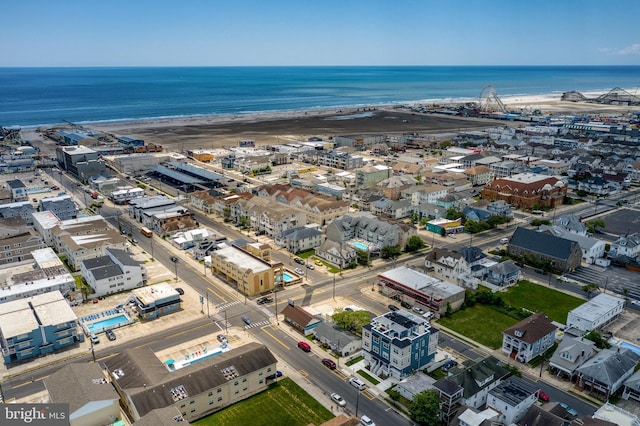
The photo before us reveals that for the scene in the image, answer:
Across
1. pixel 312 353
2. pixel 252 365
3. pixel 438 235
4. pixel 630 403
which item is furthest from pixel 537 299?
pixel 252 365

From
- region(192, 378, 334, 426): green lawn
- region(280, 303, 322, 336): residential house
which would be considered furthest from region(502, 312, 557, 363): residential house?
region(192, 378, 334, 426): green lawn

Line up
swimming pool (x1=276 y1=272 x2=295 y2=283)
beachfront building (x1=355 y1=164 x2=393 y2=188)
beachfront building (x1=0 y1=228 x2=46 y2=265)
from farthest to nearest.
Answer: beachfront building (x1=355 y1=164 x2=393 y2=188) → beachfront building (x1=0 y1=228 x2=46 y2=265) → swimming pool (x1=276 y1=272 x2=295 y2=283)

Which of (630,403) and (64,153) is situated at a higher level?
(64,153)

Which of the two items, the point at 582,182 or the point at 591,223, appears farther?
the point at 582,182

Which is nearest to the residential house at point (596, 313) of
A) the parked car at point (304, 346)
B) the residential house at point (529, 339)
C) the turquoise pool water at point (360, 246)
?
the residential house at point (529, 339)

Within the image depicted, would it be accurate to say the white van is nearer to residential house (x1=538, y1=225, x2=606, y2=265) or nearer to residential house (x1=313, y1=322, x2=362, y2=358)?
residential house (x1=313, y1=322, x2=362, y2=358)

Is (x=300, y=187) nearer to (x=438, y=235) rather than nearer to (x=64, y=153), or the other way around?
(x=438, y=235)
